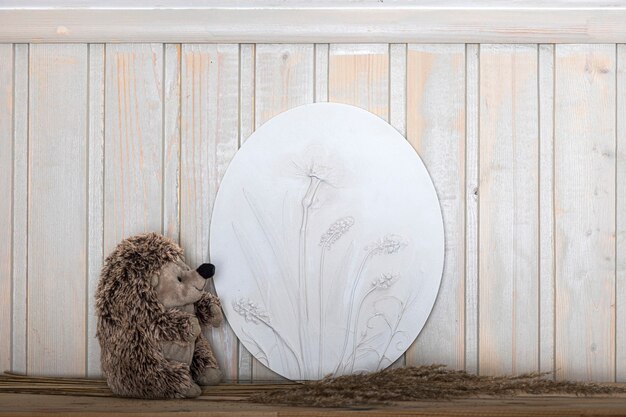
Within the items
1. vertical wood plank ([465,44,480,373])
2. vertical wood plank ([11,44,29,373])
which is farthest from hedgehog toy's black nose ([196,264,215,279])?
vertical wood plank ([465,44,480,373])

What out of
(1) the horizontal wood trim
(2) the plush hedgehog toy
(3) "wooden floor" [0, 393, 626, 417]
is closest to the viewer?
(3) "wooden floor" [0, 393, 626, 417]

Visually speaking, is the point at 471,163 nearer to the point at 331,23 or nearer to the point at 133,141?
the point at 331,23

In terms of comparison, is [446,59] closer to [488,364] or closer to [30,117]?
[488,364]

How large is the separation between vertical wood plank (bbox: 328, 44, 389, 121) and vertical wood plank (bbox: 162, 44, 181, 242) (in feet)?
1.03

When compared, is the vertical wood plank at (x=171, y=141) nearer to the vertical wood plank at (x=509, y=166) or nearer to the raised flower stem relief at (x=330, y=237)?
the raised flower stem relief at (x=330, y=237)

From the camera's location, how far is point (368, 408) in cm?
114

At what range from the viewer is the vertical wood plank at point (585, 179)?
1385mm

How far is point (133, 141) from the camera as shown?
1.39m

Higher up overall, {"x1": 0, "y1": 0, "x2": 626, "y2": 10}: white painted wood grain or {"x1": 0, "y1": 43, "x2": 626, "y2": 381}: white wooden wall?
{"x1": 0, "y1": 0, "x2": 626, "y2": 10}: white painted wood grain

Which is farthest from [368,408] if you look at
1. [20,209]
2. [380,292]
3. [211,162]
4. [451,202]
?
[20,209]

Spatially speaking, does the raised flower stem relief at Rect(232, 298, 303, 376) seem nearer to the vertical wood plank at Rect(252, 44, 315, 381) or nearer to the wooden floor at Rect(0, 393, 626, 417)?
the vertical wood plank at Rect(252, 44, 315, 381)

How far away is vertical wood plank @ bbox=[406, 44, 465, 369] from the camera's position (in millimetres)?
1384

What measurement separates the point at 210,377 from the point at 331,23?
0.74 m

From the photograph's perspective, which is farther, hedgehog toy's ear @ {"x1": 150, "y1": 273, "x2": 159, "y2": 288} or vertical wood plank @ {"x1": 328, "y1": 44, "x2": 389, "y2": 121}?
vertical wood plank @ {"x1": 328, "y1": 44, "x2": 389, "y2": 121}
